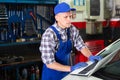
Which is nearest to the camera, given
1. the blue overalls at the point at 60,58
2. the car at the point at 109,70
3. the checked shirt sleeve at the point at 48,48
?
the car at the point at 109,70

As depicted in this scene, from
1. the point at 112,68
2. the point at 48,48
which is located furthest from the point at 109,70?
the point at 48,48

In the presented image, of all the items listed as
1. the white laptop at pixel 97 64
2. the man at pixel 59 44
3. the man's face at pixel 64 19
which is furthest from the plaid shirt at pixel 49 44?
Answer: the white laptop at pixel 97 64

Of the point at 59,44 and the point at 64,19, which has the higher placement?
the point at 64,19

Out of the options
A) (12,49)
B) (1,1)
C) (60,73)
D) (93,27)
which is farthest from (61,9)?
(93,27)

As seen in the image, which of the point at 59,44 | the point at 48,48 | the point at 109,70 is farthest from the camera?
the point at 59,44

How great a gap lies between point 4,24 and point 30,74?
Result: 95cm

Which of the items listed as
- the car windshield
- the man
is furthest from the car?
the man

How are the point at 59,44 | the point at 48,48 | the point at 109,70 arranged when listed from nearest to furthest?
the point at 109,70 < the point at 48,48 < the point at 59,44

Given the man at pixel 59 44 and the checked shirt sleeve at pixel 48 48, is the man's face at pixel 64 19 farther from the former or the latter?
the checked shirt sleeve at pixel 48 48

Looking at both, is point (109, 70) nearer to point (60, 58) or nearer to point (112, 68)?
point (112, 68)

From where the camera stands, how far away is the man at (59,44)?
7.32ft

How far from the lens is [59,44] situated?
2400mm

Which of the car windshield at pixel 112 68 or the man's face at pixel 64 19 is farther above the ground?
the man's face at pixel 64 19

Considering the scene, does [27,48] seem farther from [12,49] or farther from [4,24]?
[4,24]
